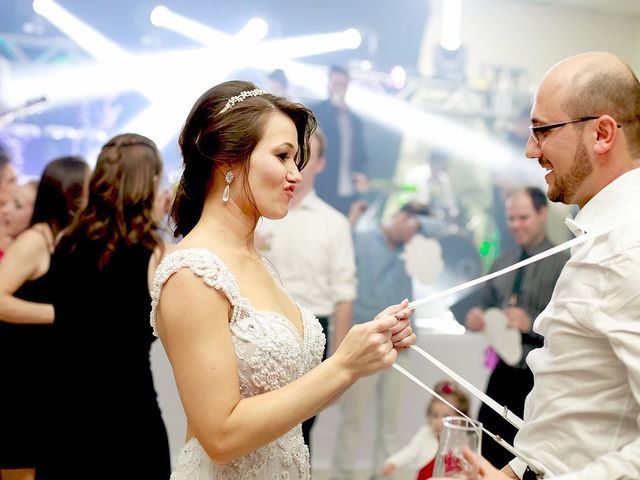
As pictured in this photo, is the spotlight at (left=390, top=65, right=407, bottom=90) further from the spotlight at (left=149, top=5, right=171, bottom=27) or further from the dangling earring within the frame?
the dangling earring

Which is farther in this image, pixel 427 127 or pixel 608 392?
pixel 427 127

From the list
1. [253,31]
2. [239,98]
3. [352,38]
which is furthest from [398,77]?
[239,98]

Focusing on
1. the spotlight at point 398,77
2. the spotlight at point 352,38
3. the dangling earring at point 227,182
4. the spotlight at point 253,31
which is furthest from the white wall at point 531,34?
Result: the dangling earring at point 227,182

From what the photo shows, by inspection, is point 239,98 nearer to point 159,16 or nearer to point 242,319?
point 242,319

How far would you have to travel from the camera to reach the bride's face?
6.04 feet

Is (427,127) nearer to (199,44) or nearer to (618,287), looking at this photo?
(199,44)

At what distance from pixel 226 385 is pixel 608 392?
0.71 metres

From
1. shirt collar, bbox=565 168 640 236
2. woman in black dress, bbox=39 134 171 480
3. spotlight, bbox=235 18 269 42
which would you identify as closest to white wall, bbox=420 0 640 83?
spotlight, bbox=235 18 269 42

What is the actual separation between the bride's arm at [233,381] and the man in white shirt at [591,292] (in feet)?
1.04

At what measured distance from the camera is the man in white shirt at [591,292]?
145 cm

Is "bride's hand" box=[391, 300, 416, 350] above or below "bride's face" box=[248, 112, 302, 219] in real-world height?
below

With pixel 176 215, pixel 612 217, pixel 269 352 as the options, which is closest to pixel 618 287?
pixel 612 217

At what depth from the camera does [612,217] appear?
161cm

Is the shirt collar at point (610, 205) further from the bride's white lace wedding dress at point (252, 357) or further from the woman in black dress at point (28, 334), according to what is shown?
the woman in black dress at point (28, 334)
